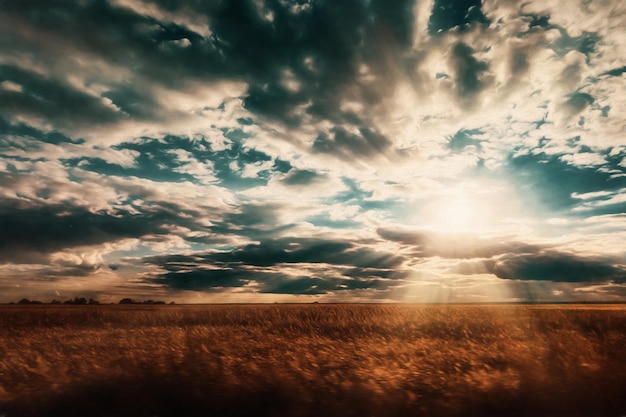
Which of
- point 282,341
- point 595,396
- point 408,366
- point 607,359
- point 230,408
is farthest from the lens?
point 282,341

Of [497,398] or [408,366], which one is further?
[408,366]

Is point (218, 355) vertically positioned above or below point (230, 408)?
above

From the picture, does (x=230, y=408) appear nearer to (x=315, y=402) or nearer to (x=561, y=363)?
(x=315, y=402)

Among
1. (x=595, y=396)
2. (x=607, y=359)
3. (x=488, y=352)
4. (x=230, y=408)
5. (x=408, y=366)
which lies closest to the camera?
(x=230, y=408)

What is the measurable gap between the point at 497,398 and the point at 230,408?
4933 mm

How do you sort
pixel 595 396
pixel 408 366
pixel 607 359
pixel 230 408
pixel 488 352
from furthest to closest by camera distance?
pixel 488 352, pixel 607 359, pixel 408 366, pixel 595 396, pixel 230 408

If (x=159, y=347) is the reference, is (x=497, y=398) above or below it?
below

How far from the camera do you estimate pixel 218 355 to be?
1020cm

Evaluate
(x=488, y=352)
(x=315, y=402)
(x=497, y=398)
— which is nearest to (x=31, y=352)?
(x=315, y=402)

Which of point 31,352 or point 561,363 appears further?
point 31,352

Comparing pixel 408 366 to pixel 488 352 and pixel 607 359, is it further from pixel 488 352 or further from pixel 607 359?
pixel 607 359

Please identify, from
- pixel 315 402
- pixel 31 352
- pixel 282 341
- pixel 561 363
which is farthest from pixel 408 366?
pixel 31 352

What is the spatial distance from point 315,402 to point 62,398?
4.74 metres

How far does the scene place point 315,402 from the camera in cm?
750
